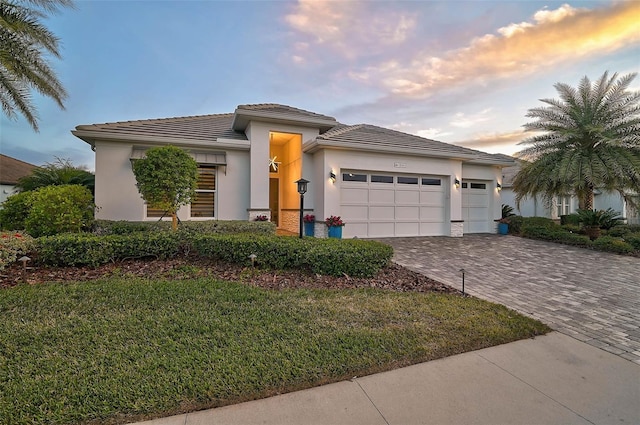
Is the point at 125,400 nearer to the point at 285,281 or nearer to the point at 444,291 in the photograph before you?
the point at 285,281

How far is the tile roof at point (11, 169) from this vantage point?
2267 centimetres

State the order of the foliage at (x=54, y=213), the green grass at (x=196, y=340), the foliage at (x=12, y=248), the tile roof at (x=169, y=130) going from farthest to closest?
the tile roof at (x=169, y=130)
the foliage at (x=54, y=213)
the foliage at (x=12, y=248)
the green grass at (x=196, y=340)

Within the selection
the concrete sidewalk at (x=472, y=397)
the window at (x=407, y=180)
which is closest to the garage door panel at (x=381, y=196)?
the window at (x=407, y=180)

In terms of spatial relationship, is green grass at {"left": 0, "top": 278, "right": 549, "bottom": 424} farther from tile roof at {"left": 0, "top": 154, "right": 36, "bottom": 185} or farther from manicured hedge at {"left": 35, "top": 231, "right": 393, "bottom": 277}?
tile roof at {"left": 0, "top": 154, "right": 36, "bottom": 185}

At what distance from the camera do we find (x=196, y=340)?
9.79 feet

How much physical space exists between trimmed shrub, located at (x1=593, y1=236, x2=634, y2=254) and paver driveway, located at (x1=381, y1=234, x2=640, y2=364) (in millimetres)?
455

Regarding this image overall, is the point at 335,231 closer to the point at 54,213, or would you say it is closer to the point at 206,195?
the point at 206,195

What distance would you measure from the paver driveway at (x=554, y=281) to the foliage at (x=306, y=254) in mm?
1613

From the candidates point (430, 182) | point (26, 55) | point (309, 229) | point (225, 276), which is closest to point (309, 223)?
point (309, 229)

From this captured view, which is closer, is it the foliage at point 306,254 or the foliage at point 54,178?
the foliage at point 306,254

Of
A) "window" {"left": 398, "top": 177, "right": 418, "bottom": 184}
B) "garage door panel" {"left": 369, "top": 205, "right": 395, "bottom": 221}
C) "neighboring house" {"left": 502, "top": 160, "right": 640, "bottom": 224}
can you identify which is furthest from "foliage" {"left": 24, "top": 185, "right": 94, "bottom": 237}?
"neighboring house" {"left": 502, "top": 160, "right": 640, "bottom": 224}

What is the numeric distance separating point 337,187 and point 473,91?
6.84m

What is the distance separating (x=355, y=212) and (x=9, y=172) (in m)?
31.6

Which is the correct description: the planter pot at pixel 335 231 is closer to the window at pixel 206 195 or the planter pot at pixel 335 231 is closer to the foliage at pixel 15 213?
the window at pixel 206 195
